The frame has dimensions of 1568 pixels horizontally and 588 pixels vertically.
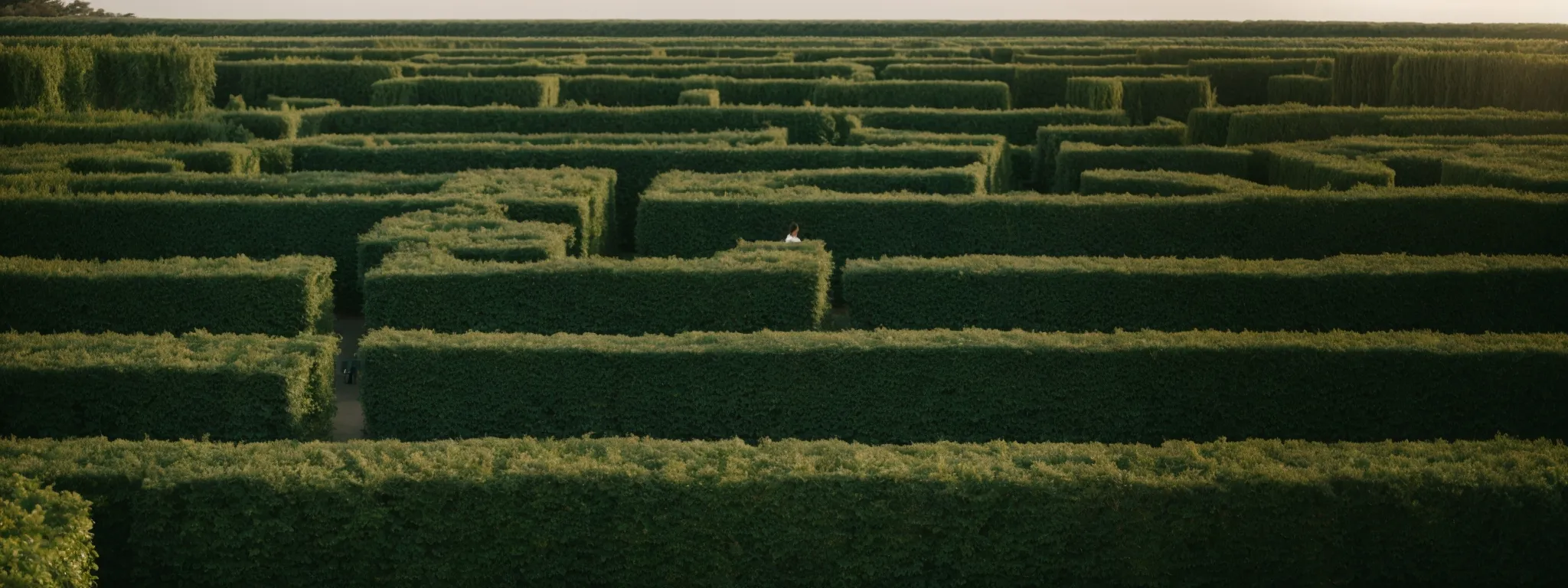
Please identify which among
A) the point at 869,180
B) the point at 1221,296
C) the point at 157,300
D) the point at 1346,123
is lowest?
the point at 157,300

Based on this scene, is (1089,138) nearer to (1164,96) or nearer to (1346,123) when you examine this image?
(1346,123)

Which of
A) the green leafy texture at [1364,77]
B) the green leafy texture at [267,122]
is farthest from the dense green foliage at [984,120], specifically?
the green leafy texture at [267,122]

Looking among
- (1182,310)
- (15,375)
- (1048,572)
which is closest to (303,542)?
(15,375)

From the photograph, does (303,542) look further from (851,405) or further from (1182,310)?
(1182,310)

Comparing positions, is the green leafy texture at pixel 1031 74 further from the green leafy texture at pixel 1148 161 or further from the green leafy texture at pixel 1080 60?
the green leafy texture at pixel 1148 161

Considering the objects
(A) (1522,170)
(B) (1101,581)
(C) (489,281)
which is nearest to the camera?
(B) (1101,581)

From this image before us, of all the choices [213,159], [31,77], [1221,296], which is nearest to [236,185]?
[213,159]
